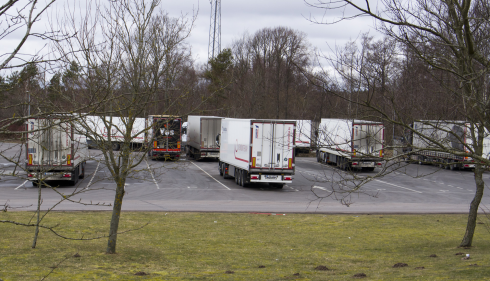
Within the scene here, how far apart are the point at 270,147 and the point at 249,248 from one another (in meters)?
11.8

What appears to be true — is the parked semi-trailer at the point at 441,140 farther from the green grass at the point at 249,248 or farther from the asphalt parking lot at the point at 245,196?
the asphalt parking lot at the point at 245,196

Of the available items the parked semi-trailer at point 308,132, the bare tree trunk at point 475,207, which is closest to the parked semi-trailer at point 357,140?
the parked semi-trailer at point 308,132

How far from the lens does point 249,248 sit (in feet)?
39.7

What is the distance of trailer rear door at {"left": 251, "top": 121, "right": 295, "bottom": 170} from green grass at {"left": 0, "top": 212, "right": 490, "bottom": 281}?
21.6 feet

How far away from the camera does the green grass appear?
8.91 metres

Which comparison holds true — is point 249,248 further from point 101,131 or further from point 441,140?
point 441,140

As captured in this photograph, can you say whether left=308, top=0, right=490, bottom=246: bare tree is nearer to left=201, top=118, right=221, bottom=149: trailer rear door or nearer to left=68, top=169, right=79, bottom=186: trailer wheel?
left=68, top=169, right=79, bottom=186: trailer wheel

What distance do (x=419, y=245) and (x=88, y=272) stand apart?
8.65 m

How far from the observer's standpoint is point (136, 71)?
10.9 metres

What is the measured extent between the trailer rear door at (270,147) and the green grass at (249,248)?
658 cm

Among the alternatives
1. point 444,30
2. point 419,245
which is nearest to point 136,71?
point 444,30

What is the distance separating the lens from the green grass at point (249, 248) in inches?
351

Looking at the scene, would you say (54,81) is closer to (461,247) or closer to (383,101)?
(383,101)

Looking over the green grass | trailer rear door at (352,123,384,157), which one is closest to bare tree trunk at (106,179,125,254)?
the green grass
